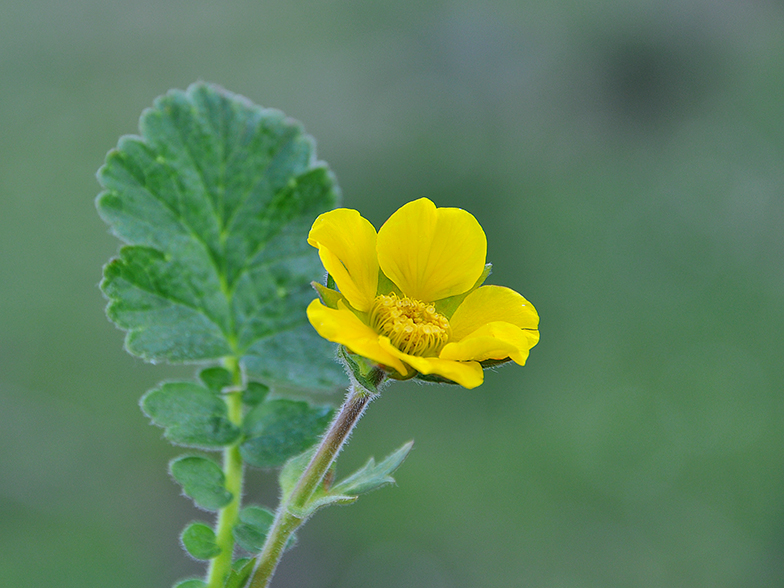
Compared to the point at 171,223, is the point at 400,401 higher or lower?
lower

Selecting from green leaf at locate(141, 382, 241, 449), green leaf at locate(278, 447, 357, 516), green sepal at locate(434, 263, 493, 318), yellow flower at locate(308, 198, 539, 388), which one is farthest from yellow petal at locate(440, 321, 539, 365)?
green leaf at locate(141, 382, 241, 449)

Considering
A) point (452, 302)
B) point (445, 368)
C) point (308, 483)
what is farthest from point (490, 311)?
point (308, 483)

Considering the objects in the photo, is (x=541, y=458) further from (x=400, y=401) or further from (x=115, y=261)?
(x=115, y=261)

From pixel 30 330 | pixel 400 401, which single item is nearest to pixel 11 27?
pixel 30 330

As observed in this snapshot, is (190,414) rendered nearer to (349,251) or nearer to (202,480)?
(202,480)

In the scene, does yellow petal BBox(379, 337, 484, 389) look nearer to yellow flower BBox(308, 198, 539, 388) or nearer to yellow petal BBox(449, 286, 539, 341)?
yellow flower BBox(308, 198, 539, 388)
